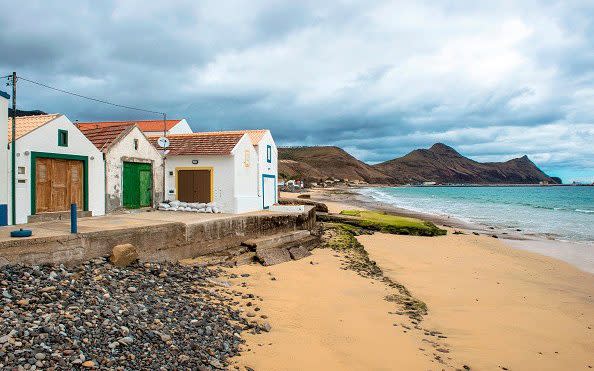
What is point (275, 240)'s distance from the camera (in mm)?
16031

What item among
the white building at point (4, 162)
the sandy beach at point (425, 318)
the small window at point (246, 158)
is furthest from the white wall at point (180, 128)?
the sandy beach at point (425, 318)

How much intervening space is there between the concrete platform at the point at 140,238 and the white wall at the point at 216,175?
337 centimetres

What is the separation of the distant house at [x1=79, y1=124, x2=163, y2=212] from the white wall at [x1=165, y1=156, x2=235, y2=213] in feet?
1.67

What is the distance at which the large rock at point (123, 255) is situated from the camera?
9.57 meters

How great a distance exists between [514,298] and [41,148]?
15.5 m

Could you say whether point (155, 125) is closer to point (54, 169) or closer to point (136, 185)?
point (136, 185)

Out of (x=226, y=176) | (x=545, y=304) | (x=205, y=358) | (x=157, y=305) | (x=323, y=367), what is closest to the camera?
(x=205, y=358)

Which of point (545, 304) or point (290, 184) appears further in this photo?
point (290, 184)

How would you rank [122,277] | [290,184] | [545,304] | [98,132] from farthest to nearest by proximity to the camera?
[290,184] → [98,132] → [545,304] → [122,277]

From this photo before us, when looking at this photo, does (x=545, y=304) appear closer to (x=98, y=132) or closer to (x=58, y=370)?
(x=58, y=370)

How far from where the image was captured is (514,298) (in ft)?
38.1

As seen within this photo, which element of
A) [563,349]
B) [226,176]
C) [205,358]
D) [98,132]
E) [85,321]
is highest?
[98,132]

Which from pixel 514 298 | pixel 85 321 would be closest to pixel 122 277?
pixel 85 321

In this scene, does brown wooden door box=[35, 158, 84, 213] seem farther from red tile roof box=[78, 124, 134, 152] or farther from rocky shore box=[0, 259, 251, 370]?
rocky shore box=[0, 259, 251, 370]
